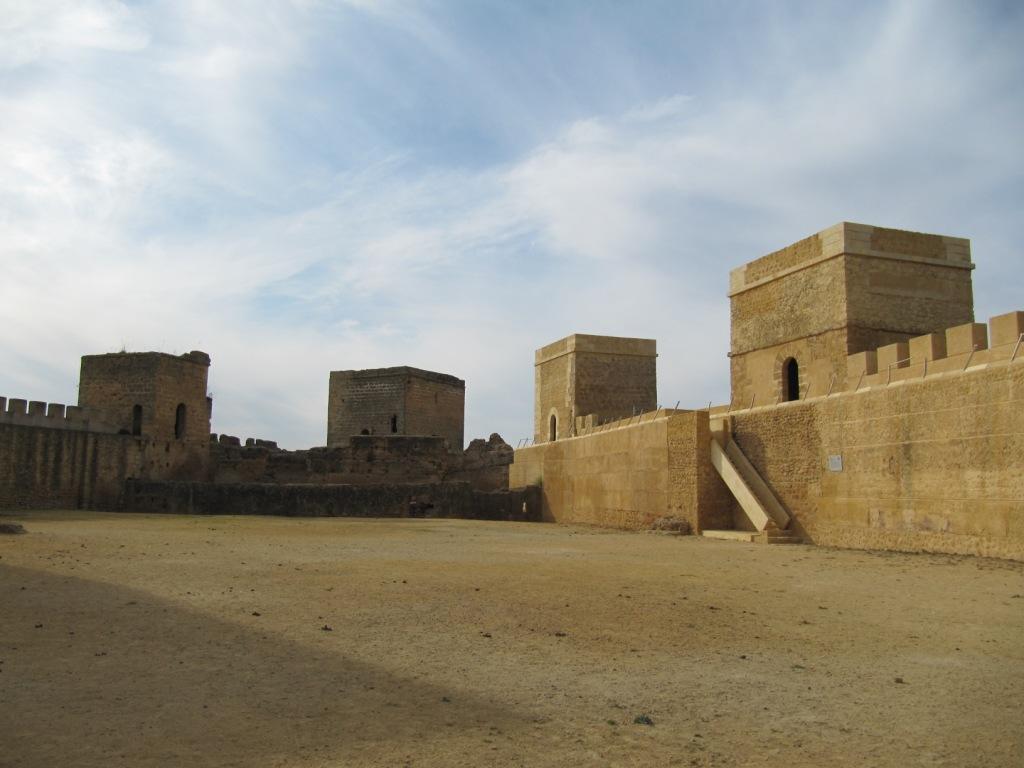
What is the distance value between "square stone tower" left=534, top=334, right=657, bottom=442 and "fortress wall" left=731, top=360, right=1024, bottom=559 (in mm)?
13224

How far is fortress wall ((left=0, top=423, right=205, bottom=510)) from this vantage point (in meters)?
22.8

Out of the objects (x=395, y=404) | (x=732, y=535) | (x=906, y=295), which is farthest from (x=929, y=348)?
(x=395, y=404)

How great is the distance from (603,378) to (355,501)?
916 centimetres

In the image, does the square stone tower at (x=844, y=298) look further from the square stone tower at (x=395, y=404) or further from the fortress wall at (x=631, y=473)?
the square stone tower at (x=395, y=404)

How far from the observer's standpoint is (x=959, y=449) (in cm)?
1001

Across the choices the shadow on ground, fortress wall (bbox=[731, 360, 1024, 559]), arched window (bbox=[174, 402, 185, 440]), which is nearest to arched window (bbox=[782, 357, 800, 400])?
fortress wall (bbox=[731, 360, 1024, 559])

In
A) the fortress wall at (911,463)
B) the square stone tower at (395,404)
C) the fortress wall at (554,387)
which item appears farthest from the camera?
the square stone tower at (395,404)

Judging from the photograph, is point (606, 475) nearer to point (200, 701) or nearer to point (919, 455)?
point (919, 455)

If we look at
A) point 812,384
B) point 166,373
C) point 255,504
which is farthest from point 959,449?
point 166,373

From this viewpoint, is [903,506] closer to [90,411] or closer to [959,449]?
[959,449]

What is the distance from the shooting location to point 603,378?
27.5 meters

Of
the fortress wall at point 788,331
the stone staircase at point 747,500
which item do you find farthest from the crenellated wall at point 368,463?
the stone staircase at point 747,500

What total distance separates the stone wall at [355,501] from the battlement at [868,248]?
9.91 meters

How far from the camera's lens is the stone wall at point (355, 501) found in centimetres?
2269
